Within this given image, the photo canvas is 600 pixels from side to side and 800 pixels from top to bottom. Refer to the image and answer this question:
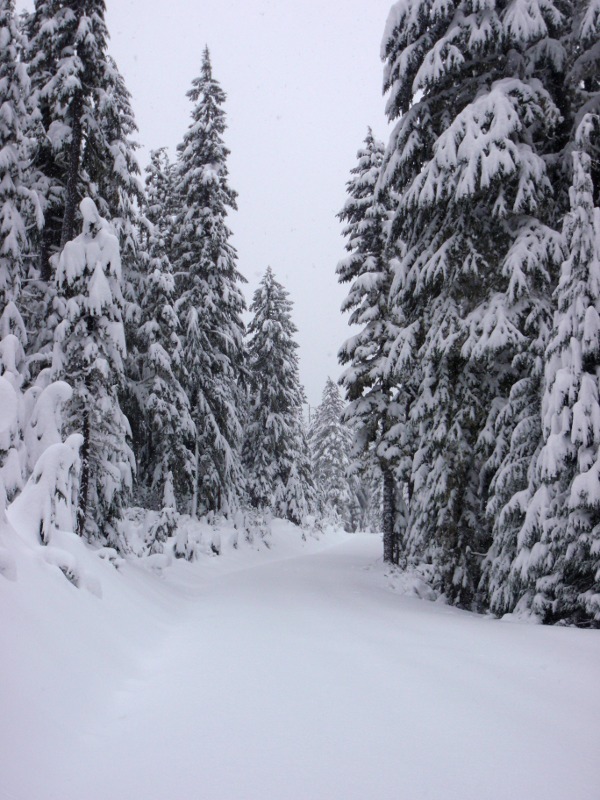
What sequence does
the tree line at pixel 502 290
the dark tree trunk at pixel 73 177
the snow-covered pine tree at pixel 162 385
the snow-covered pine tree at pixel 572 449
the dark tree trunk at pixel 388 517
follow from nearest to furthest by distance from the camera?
the snow-covered pine tree at pixel 572 449 → the tree line at pixel 502 290 → the dark tree trunk at pixel 73 177 → the dark tree trunk at pixel 388 517 → the snow-covered pine tree at pixel 162 385

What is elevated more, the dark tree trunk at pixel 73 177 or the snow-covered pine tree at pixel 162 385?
the dark tree trunk at pixel 73 177

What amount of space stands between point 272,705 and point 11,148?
1311 centimetres

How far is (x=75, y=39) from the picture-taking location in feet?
42.1

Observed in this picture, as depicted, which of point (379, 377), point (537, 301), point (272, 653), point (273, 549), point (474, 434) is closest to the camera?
point (272, 653)

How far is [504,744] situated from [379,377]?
13.7m

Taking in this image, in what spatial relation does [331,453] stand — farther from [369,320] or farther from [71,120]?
[71,120]

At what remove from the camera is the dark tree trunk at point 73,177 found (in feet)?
40.3

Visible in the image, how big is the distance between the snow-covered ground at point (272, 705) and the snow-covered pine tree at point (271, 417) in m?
21.6

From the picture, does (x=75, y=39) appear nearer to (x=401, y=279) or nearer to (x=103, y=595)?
(x=401, y=279)

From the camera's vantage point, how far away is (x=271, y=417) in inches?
1122

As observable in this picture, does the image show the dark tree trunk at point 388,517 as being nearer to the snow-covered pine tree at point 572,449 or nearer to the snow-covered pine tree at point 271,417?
the snow-covered pine tree at point 572,449

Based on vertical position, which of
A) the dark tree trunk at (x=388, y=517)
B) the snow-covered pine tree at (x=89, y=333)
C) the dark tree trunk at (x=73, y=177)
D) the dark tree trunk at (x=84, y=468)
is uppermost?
the dark tree trunk at (x=73, y=177)

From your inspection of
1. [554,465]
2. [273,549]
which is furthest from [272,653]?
[273,549]

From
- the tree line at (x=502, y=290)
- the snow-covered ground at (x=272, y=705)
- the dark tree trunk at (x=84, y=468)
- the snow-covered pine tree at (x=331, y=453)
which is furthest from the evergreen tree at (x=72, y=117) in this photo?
the snow-covered pine tree at (x=331, y=453)
